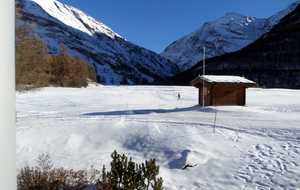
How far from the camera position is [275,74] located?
231 ft

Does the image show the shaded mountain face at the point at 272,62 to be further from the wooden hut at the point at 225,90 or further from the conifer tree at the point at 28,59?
the conifer tree at the point at 28,59

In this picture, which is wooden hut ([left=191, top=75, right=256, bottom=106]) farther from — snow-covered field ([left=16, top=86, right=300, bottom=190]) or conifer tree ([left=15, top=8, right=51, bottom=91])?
conifer tree ([left=15, top=8, right=51, bottom=91])

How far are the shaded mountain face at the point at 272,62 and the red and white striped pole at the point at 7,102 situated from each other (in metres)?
81.2

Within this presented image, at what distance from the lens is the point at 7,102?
1323 mm

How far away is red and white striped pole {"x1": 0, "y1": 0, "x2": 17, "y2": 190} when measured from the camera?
4.09 feet

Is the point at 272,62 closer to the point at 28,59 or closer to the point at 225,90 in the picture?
the point at 225,90

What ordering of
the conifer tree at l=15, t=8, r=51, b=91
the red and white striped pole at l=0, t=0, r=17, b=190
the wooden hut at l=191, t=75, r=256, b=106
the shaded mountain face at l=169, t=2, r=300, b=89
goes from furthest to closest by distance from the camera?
the shaded mountain face at l=169, t=2, r=300, b=89 → the wooden hut at l=191, t=75, r=256, b=106 → the conifer tree at l=15, t=8, r=51, b=91 → the red and white striped pole at l=0, t=0, r=17, b=190

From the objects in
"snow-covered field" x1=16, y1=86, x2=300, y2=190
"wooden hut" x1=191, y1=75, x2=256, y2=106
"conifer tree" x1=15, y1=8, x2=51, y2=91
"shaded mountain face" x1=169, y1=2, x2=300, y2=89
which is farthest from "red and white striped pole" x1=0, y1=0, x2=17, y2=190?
"shaded mountain face" x1=169, y1=2, x2=300, y2=89

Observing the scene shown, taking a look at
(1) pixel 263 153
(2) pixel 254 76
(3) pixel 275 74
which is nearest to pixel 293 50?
(3) pixel 275 74

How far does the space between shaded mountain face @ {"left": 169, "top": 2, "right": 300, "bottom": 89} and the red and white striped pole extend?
8118 centimetres

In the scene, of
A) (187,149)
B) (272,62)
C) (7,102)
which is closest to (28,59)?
(7,102)

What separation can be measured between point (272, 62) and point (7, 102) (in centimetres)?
10153

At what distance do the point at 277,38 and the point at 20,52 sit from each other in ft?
400

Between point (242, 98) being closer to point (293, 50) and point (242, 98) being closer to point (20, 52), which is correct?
point (20, 52)
